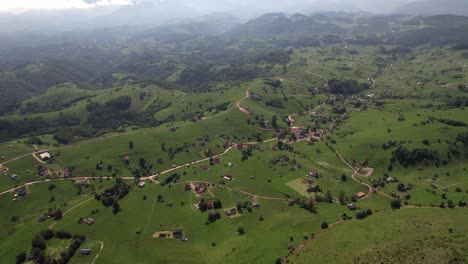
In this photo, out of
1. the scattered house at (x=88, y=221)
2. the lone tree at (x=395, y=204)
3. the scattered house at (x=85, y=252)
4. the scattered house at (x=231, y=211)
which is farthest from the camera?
the scattered house at (x=88, y=221)

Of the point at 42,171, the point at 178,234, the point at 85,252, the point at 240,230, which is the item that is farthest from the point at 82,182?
the point at 240,230

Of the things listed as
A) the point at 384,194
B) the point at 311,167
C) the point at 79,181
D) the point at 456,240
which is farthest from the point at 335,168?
the point at 79,181

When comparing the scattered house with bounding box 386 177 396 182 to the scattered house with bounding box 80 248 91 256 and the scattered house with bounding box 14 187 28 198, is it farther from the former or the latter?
the scattered house with bounding box 14 187 28 198

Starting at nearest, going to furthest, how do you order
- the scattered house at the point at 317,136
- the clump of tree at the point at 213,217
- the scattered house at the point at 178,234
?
1. the scattered house at the point at 178,234
2. the clump of tree at the point at 213,217
3. the scattered house at the point at 317,136

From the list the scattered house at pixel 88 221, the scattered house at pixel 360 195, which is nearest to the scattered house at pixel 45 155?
the scattered house at pixel 88 221

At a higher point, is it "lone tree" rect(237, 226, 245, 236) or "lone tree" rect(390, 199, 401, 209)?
"lone tree" rect(390, 199, 401, 209)

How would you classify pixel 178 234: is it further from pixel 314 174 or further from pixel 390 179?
pixel 390 179

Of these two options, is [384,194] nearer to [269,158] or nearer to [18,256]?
[269,158]

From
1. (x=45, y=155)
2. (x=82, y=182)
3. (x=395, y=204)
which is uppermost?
(x=395, y=204)

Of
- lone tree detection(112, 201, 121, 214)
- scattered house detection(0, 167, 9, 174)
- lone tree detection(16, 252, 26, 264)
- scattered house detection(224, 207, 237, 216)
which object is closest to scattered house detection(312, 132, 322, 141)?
scattered house detection(224, 207, 237, 216)

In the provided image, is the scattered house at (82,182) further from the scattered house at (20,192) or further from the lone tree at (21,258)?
the lone tree at (21,258)

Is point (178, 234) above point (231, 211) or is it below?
below

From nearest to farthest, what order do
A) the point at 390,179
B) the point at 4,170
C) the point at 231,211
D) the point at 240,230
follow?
the point at 240,230
the point at 231,211
the point at 390,179
the point at 4,170

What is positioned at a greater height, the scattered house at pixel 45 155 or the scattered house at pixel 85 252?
the scattered house at pixel 85 252
